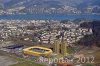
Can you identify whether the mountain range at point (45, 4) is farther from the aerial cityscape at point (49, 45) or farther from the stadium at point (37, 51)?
the stadium at point (37, 51)

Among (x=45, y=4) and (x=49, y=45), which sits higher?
(x=45, y=4)

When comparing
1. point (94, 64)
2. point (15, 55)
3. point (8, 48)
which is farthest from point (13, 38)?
point (94, 64)

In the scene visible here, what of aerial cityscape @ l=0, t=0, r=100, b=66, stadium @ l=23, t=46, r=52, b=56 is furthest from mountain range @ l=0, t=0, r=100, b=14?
stadium @ l=23, t=46, r=52, b=56

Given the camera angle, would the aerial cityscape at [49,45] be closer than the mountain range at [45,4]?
Yes

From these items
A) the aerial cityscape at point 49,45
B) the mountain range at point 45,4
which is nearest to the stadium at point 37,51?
the aerial cityscape at point 49,45

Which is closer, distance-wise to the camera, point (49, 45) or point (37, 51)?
point (37, 51)

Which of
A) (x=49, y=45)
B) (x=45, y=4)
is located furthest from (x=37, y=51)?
(x=45, y=4)

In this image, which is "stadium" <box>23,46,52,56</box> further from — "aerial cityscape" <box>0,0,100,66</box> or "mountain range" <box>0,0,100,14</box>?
"mountain range" <box>0,0,100,14</box>

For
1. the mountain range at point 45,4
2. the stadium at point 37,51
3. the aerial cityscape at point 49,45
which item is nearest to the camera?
the aerial cityscape at point 49,45

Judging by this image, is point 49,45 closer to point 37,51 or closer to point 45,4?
point 37,51

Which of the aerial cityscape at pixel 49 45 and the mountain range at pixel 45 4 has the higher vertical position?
the mountain range at pixel 45 4

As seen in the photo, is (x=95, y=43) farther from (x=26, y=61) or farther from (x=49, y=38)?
(x=26, y=61)
